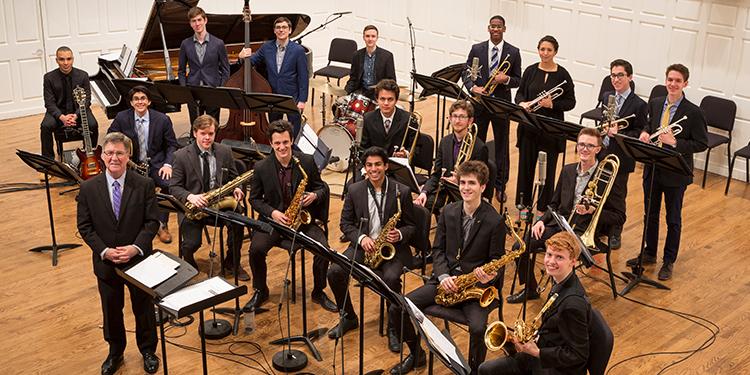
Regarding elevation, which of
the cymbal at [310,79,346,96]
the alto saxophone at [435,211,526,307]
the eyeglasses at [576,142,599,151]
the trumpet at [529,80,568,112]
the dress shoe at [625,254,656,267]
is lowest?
the dress shoe at [625,254,656,267]

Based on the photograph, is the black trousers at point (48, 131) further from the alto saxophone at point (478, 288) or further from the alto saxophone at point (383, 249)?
the alto saxophone at point (478, 288)

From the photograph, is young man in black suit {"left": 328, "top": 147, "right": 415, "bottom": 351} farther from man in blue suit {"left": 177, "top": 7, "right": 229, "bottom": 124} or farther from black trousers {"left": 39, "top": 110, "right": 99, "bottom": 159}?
black trousers {"left": 39, "top": 110, "right": 99, "bottom": 159}

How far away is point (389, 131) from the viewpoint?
293 inches

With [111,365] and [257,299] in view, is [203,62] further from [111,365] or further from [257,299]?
[111,365]

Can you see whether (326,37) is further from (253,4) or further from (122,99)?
(122,99)

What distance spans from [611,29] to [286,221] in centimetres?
590

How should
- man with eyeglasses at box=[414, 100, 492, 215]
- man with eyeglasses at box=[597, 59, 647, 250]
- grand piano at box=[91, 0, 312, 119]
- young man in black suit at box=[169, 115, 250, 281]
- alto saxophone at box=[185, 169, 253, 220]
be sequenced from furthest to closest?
grand piano at box=[91, 0, 312, 119] → man with eyeglasses at box=[597, 59, 647, 250] → man with eyeglasses at box=[414, 100, 492, 215] → young man in black suit at box=[169, 115, 250, 281] → alto saxophone at box=[185, 169, 253, 220]

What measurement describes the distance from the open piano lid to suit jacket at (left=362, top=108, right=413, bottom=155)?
2826 mm

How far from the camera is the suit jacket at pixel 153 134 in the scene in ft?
24.2

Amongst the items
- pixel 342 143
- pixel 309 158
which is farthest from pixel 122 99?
pixel 309 158

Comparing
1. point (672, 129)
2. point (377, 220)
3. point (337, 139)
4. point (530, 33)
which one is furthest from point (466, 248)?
point (530, 33)

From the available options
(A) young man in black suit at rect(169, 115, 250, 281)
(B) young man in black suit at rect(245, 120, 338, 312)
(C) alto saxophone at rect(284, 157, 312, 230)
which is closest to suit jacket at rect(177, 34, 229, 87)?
(A) young man in black suit at rect(169, 115, 250, 281)

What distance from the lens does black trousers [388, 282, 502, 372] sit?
5160 millimetres

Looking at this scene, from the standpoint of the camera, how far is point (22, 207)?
815 cm
